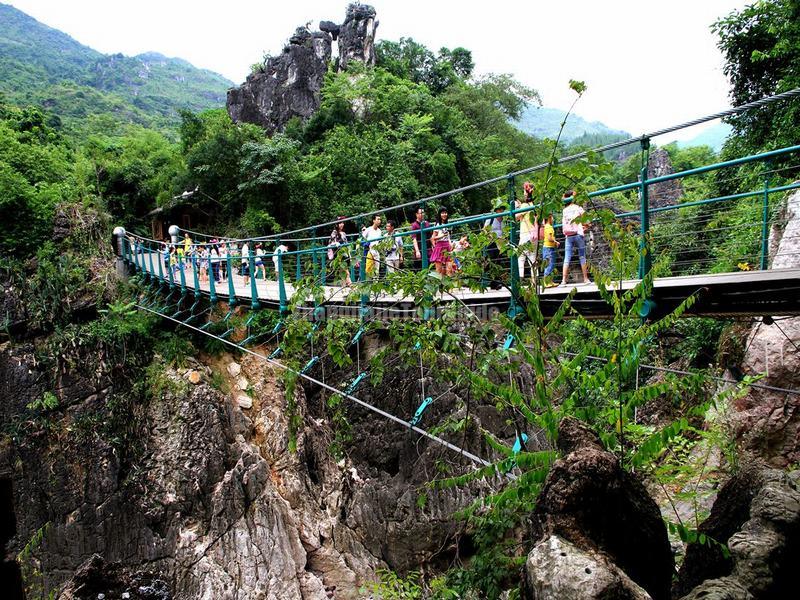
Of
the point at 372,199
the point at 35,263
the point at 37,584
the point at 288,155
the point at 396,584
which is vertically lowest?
the point at 37,584

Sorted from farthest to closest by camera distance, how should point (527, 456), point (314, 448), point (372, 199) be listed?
1. point (372, 199)
2. point (314, 448)
3. point (527, 456)

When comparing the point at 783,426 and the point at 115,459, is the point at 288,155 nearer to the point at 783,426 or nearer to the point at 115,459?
the point at 115,459

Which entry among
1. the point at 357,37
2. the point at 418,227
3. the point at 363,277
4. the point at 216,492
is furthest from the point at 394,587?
the point at 357,37

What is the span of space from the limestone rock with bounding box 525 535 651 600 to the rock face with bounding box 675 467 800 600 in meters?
0.45

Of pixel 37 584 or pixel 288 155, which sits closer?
pixel 37 584

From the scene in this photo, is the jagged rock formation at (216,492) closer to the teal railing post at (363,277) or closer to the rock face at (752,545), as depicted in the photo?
the teal railing post at (363,277)

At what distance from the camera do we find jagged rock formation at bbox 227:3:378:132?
18.9m

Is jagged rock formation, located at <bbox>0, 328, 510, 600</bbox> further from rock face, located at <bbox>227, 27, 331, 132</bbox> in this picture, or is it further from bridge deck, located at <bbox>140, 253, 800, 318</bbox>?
rock face, located at <bbox>227, 27, 331, 132</bbox>

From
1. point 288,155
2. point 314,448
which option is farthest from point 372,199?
point 314,448

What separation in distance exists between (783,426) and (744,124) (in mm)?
4656

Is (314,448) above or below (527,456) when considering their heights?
below

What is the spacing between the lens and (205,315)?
10.3 metres

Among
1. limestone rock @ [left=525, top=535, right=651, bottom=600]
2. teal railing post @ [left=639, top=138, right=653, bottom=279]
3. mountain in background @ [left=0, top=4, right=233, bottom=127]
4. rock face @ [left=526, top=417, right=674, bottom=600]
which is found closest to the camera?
limestone rock @ [left=525, top=535, right=651, bottom=600]

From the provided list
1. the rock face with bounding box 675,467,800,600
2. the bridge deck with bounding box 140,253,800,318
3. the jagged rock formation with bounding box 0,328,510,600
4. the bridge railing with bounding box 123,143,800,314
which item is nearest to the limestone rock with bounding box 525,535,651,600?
the rock face with bounding box 675,467,800,600
